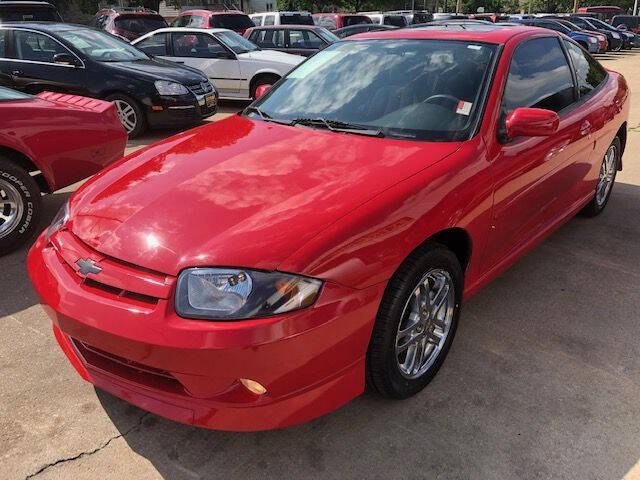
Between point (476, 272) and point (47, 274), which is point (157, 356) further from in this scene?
point (476, 272)

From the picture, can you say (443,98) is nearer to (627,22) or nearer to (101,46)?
(101,46)

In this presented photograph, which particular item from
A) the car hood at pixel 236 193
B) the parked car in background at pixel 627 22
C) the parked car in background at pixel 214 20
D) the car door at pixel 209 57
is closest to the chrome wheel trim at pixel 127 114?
the car door at pixel 209 57

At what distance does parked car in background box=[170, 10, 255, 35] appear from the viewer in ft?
46.1

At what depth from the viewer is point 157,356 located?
1.91 m

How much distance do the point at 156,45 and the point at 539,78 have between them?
8.68 metres

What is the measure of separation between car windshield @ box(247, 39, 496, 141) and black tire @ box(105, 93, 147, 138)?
15.5 feet

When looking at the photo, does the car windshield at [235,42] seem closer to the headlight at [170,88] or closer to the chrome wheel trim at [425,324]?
the headlight at [170,88]

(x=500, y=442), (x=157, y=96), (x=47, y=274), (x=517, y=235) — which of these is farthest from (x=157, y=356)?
(x=157, y=96)

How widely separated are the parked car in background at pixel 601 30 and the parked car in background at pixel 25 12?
21.7 meters

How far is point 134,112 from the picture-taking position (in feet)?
25.1

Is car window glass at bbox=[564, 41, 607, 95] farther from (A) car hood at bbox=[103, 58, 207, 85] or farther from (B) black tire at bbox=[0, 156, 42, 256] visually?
(A) car hood at bbox=[103, 58, 207, 85]

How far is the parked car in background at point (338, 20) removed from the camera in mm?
17781

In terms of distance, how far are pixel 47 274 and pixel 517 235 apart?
94.7 inches

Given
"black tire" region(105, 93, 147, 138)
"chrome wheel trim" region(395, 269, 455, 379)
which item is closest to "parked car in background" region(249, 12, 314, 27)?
"black tire" region(105, 93, 147, 138)
